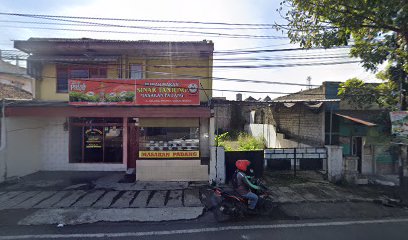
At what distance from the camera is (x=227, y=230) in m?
5.24

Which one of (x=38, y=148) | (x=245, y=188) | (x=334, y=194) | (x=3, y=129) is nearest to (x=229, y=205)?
(x=245, y=188)

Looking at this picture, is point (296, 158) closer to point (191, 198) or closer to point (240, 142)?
point (191, 198)

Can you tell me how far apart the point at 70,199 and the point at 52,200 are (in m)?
0.52

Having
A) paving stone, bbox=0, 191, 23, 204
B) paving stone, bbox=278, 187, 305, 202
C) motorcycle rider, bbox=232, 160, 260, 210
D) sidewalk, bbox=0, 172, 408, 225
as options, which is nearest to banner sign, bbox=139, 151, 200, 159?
sidewalk, bbox=0, 172, 408, 225

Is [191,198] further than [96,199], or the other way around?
[191,198]

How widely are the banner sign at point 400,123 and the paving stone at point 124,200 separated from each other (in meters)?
8.86

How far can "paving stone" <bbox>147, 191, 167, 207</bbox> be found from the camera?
22.2 ft

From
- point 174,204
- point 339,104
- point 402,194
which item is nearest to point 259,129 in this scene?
point 339,104

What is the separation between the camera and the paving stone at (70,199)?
6.63 meters

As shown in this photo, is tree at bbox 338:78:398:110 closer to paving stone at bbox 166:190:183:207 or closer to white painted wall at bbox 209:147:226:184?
white painted wall at bbox 209:147:226:184

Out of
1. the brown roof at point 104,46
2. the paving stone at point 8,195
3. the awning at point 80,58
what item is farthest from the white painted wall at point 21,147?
the brown roof at point 104,46

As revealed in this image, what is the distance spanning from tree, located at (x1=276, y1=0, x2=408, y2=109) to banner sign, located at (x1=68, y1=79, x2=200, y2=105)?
167 inches

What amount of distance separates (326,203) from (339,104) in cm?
543

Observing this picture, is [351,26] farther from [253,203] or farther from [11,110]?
[11,110]
